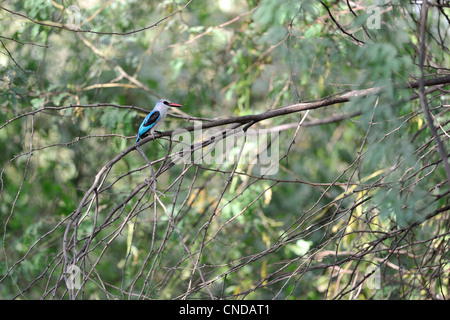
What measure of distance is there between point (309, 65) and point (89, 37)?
260cm

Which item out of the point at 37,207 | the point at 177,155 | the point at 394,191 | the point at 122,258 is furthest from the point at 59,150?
the point at 394,191

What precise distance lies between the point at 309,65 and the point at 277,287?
3784mm

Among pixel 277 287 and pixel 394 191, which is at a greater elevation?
pixel 277 287

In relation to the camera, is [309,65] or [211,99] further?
[211,99]

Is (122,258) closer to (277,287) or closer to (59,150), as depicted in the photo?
(59,150)

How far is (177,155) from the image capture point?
9.61ft

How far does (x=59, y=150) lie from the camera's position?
6.69 meters

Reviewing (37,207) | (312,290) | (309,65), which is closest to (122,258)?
(37,207)
